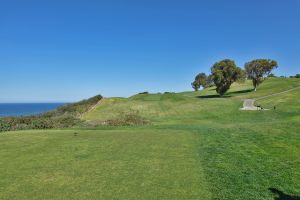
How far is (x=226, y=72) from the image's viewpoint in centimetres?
7494

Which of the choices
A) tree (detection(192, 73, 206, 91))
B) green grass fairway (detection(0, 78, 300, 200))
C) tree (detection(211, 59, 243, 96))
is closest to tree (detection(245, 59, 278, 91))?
tree (detection(211, 59, 243, 96))

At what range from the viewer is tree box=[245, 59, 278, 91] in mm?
75562

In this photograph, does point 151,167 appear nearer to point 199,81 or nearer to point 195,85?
point 199,81

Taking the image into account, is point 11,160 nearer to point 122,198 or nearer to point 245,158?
point 122,198

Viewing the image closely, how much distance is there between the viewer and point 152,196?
8719 mm

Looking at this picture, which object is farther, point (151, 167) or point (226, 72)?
point (226, 72)

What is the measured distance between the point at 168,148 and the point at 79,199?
26.6ft

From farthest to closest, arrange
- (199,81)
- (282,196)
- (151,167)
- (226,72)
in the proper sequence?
(199,81), (226,72), (151,167), (282,196)

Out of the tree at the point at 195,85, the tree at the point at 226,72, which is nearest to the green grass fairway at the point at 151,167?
the tree at the point at 226,72

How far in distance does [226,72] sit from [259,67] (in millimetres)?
9227

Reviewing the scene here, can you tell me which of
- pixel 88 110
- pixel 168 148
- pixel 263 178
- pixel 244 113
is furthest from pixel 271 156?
pixel 88 110

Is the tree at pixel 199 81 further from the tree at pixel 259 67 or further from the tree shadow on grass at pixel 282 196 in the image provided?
the tree shadow on grass at pixel 282 196

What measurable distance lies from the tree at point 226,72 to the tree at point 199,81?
75.2 m

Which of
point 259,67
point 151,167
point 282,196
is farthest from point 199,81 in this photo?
point 282,196
